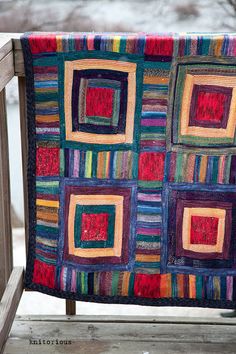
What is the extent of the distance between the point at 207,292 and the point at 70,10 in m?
7.01

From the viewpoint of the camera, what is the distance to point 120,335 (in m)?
1.67

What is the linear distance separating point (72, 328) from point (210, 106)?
749 mm

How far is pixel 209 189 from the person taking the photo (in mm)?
1556

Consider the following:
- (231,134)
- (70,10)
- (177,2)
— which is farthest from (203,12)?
(231,134)

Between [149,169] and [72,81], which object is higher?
[72,81]

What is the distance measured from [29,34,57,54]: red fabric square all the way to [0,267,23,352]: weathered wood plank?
0.64 metres

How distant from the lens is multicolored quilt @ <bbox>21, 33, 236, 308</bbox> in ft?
4.79

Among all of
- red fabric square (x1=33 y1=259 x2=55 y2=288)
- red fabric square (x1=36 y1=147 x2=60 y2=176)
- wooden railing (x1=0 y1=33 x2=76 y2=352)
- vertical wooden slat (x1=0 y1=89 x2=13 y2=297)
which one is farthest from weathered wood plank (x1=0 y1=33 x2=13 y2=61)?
red fabric square (x1=33 y1=259 x2=55 y2=288)

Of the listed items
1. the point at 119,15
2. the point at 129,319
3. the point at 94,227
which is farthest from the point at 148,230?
the point at 119,15

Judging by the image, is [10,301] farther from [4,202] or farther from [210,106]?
[210,106]

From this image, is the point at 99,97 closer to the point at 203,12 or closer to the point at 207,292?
the point at 207,292

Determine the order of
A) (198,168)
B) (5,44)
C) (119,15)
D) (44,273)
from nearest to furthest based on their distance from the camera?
(5,44), (198,168), (44,273), (119,15)

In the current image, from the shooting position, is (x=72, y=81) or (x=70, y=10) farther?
(x=70, y=10)

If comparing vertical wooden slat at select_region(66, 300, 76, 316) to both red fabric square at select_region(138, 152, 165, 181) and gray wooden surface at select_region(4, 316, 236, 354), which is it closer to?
gray wooden surface at select_region(4, 316, 236, 354)
